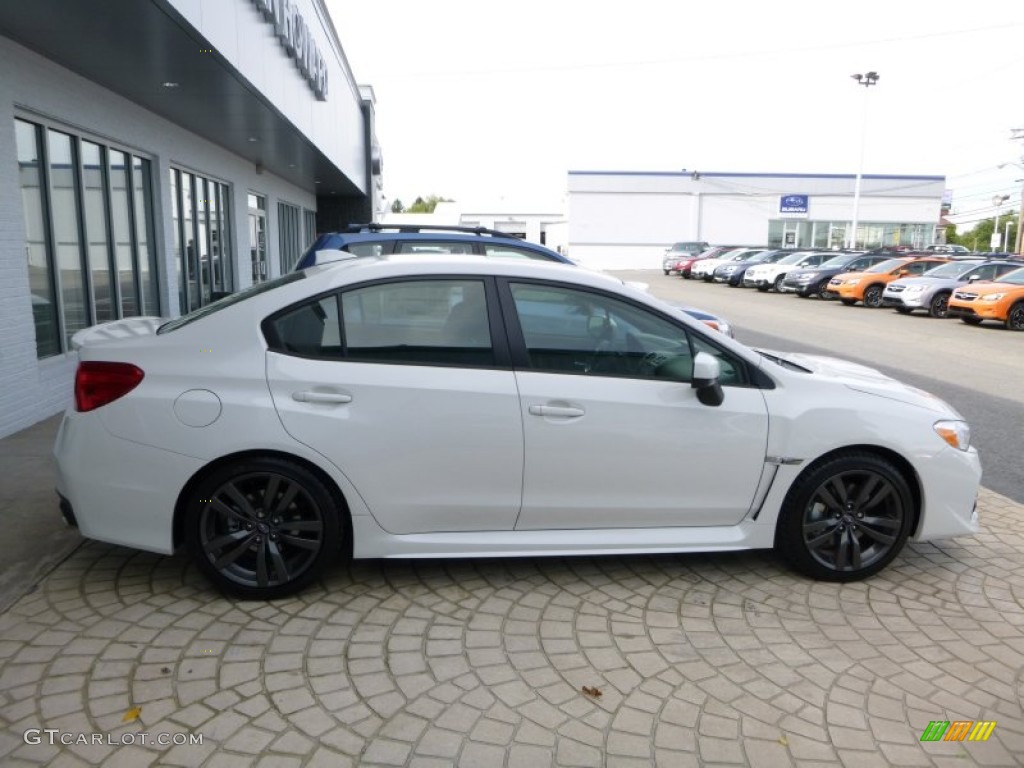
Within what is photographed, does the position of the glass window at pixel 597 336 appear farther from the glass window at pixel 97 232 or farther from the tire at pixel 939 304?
the tire at pixel 939 304

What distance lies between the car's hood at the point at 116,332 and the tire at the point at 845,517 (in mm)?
3350

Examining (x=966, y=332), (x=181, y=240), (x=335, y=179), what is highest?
(x=335, y=179)

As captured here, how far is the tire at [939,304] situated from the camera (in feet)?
68.0

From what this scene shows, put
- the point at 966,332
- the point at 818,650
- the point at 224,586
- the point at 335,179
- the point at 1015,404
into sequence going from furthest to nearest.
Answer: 1. the point at 335,179
2. the point at 966,332
3. the point at 1015,404
4. the point at 224,586
5. the point at 818,650

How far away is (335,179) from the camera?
2091cm

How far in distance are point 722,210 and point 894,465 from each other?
5711 centimetres

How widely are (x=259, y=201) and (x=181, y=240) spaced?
660 centimetres

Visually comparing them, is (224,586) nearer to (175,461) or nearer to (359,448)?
(175,461)

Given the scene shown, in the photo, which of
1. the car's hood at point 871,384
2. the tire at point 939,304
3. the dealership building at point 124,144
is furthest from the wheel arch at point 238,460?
the tire at point 939,304

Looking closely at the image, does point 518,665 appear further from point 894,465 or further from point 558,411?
point 894,465

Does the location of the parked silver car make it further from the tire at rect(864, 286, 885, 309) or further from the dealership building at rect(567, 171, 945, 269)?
the dealership building at rect(567, 171, 945, 269)

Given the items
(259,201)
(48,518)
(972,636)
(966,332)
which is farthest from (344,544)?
(966,332)

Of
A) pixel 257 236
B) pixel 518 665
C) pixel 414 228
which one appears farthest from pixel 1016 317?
pixel 518 665

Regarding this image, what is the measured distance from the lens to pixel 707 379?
3.89 meters
